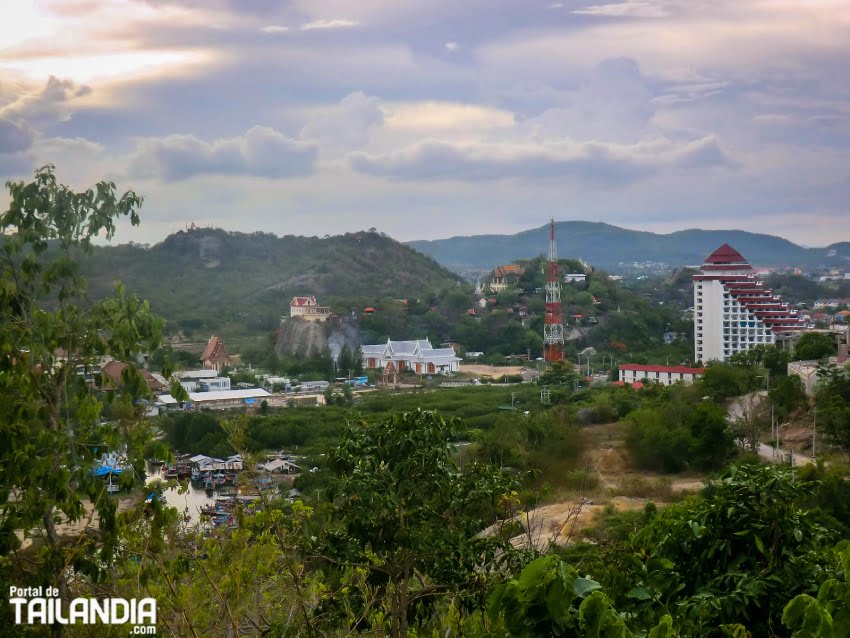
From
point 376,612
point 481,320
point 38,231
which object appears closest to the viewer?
point 38,231

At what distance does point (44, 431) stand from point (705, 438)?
10.2 meters

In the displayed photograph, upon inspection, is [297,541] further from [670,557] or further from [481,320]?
[481,320]

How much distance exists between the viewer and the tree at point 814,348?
15945 millimetres

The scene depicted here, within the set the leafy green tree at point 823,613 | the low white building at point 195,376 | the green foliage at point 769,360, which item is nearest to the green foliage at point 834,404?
the green foliage at point 769,360

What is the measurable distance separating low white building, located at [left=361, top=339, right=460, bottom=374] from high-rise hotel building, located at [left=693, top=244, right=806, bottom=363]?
25.0 ft

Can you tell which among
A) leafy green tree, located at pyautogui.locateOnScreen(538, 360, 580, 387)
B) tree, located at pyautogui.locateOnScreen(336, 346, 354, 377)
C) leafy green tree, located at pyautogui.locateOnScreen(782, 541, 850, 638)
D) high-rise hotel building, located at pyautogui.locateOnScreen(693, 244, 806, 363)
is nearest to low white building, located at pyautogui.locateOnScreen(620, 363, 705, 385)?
leafy green tree, located at pyautogui.locateOnScreen(538, 360, 580, 387)

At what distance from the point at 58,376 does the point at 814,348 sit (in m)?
15.5

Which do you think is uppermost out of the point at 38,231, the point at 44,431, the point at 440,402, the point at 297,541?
the point at 38,231

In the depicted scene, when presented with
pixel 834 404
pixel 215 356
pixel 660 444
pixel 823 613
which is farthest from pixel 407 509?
pixel 215 356

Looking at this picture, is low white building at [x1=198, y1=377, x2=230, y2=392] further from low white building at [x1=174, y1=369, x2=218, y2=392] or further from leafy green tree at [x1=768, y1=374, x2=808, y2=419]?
leafy green tree at [x1=768, y1=374, x2=808, y2=419]

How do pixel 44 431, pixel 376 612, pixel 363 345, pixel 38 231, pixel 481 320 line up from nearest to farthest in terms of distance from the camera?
pixel 44 431, pixel 38 231, pixel 376 612, pixel 363 345, pixel 481 320

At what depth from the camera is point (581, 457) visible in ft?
39.9

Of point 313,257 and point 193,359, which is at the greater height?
point 313,257

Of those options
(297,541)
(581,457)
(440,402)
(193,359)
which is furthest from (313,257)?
(297,541)
